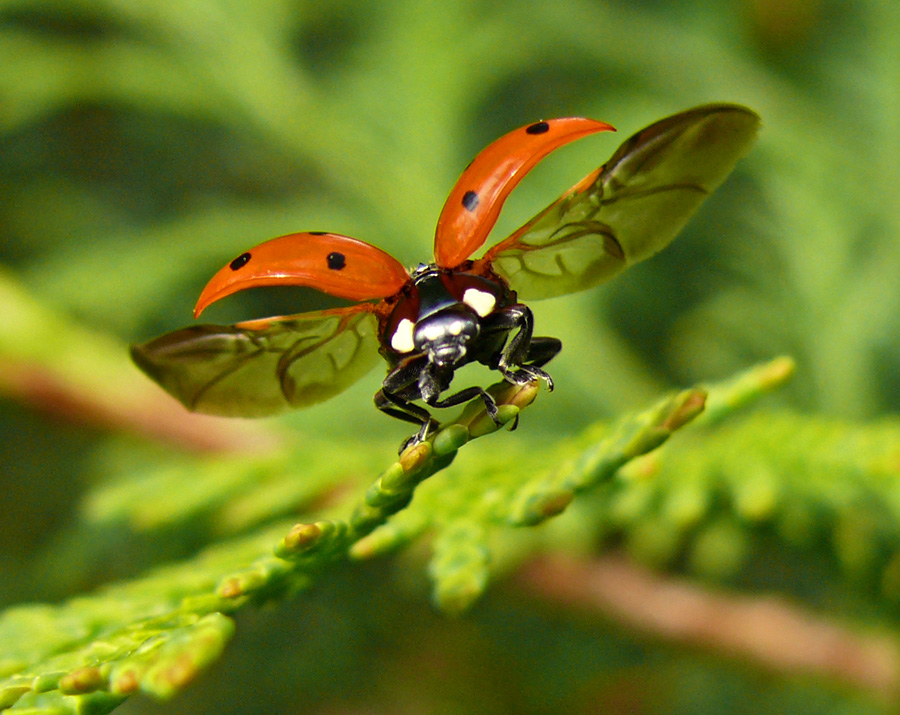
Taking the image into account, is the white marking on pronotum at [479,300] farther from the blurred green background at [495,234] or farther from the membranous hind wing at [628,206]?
the blurred green background at [495,234]

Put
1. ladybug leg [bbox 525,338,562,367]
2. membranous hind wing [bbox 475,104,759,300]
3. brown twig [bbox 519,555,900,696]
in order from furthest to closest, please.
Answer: brown twig [bbox 519,555,900,696] → ladybug leg [bbox 525,338,562,367] → membranous hind wing [bbox 475,104,759,300]

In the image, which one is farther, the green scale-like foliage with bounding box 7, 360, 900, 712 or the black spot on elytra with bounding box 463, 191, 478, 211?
the black spot on elytra with bounding box 463, 191, 478, 211

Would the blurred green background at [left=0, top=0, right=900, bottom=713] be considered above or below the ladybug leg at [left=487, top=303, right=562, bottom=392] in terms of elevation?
above

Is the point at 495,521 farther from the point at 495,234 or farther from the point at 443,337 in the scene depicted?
the point at 495,234

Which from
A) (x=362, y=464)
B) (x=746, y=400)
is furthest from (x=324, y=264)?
(x=362, y=464)

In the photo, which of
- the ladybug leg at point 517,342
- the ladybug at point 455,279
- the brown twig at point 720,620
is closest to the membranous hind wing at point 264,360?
the ladybug at point 455,279

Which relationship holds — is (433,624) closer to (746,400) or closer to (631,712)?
(631,712)

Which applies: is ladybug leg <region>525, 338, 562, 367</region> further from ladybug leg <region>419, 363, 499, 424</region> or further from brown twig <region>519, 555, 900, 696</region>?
brown twig <region>519, 555, 900, 696</region>

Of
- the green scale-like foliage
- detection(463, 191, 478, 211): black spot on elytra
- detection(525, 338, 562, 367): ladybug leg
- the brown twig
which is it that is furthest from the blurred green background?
detection(463, 191, 478, 211): black spot on elytra
